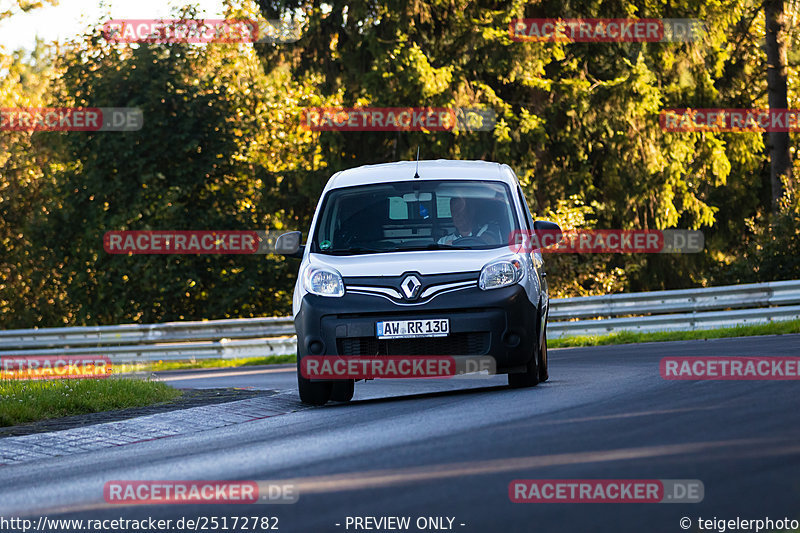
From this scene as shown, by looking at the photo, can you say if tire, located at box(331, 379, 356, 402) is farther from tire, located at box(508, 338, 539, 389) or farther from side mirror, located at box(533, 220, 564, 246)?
side mirror, located at box(533, 220, 564, 246)

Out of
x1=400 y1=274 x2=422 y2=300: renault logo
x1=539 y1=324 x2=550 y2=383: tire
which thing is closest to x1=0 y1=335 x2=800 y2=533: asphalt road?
x1=539 y1=324 x2=550 y2=383: tire

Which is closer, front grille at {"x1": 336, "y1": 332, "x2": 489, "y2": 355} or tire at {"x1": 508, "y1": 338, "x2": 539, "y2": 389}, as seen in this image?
front grille at {"x1": 336, "y1": 332, "x2": 489, "y2": 355}

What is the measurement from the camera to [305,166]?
34375 mm

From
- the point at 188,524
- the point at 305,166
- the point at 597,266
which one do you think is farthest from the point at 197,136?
the point at 188,524

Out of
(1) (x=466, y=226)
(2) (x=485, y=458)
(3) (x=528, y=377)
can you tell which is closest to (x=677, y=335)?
(3) (x=528, y=377)

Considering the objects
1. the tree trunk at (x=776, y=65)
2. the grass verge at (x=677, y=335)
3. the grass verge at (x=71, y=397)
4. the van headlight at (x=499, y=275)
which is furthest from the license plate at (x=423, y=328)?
the tree trunk at (x=776, y=65)

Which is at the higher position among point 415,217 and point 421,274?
point 415,217

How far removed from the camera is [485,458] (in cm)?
657

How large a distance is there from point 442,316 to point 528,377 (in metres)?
1.26

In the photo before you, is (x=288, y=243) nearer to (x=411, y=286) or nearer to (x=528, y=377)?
(x=411, y=286)

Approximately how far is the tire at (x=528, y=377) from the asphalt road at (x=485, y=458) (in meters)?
0.21

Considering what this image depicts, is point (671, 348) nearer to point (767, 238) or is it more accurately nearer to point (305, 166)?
point (767, 238)

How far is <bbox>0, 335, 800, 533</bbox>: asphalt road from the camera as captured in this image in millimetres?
5281

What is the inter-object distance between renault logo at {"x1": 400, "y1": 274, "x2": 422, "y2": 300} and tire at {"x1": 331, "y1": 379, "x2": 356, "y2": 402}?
1505 millimetres
